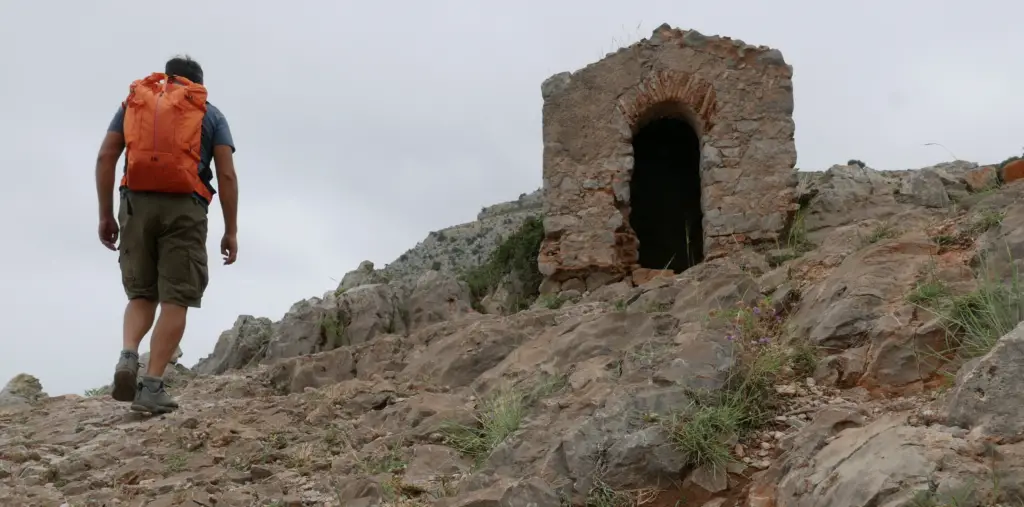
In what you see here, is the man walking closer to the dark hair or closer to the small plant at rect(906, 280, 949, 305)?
the dark hair

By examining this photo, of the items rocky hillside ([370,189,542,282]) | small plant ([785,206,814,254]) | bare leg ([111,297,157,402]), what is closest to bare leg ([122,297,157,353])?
bare leg ([111,297,157,402])

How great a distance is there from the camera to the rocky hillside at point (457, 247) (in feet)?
46.5

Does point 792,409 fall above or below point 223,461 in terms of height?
above

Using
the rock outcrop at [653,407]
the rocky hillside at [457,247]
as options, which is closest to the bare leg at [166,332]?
the rock outcrop at [653,407]

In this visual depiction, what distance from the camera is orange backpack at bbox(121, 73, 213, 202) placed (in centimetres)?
422

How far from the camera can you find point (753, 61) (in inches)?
335

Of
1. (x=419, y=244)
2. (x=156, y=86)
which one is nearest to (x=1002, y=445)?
(x=156, y=86)

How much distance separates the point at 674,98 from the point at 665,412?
5927mm

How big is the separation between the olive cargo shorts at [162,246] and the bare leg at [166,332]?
5 cm

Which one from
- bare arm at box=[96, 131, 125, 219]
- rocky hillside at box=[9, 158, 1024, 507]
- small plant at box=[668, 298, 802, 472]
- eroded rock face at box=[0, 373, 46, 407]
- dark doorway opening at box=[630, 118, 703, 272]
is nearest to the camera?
rocky hillside at box=[9, 158, 1024, 507]

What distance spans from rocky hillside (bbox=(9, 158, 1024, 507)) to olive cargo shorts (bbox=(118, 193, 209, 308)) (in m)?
0.74

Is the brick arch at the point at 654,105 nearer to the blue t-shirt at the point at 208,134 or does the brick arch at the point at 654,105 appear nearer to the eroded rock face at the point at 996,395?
the blue t-shirt at the point at 208,134

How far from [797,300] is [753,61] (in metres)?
4.55

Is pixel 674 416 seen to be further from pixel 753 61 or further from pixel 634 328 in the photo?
pixel 753 61
